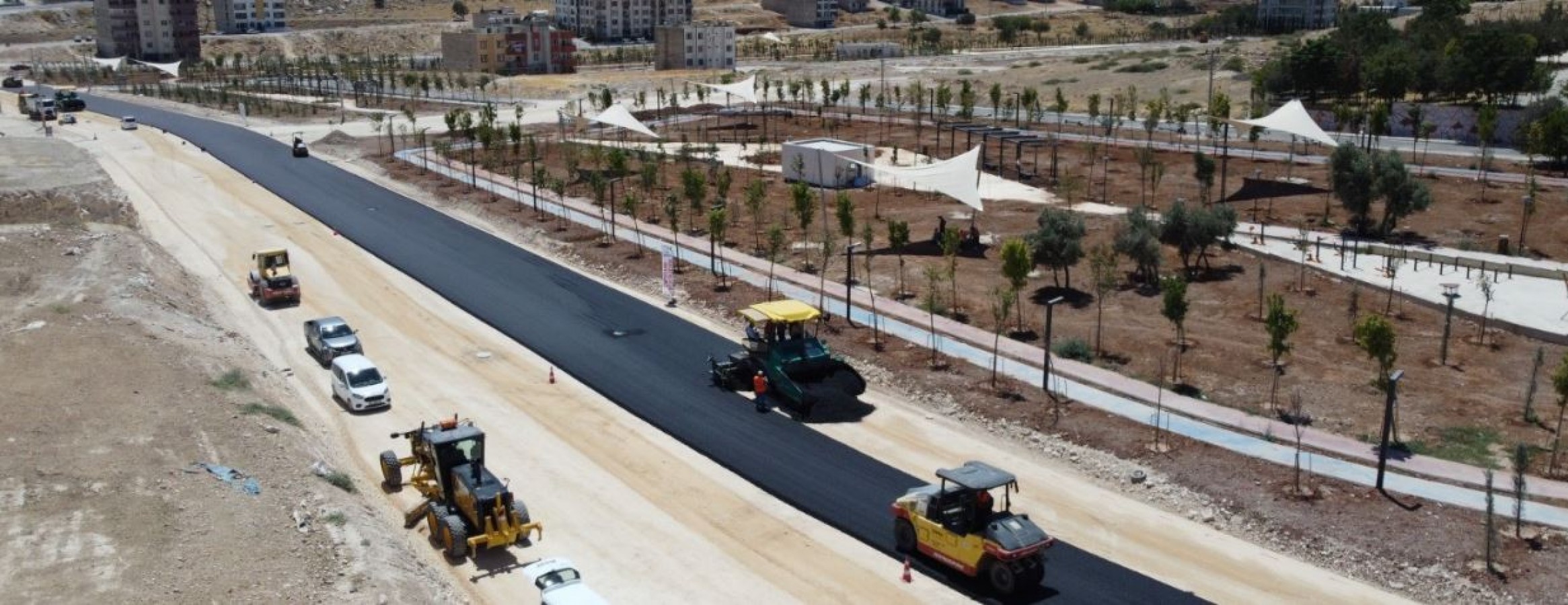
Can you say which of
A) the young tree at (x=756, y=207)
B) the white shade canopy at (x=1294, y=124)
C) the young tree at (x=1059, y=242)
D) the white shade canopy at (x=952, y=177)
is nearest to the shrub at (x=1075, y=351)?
the young tree at (x=1059, y=242)

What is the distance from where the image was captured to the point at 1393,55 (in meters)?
67.9

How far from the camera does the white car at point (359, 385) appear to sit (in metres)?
27.0

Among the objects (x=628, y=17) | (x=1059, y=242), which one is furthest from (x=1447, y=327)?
(x=628, y=17)

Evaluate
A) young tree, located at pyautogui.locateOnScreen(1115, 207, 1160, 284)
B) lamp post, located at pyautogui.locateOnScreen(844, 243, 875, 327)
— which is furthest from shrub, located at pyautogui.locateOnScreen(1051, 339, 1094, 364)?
young tree, located at pyautogui.locateOnScreen(1115, 207, 1160, 284)

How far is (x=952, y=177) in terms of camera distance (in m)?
42.8

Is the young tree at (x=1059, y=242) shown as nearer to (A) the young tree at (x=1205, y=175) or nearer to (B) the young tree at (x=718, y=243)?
(B) the young tree at (x=718, y=243)

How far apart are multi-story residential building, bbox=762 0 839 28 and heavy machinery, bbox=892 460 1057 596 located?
158099mm

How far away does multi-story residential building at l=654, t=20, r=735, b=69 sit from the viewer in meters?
116

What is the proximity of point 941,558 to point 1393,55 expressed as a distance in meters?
59.9

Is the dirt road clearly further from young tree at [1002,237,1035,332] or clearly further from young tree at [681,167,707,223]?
young tree at [681,167,707,223]

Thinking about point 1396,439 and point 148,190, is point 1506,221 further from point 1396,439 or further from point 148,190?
point 148,190

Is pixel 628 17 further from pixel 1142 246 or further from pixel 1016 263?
pixel 1016 263

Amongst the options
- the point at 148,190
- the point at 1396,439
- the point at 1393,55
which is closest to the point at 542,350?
the point at 1396,439

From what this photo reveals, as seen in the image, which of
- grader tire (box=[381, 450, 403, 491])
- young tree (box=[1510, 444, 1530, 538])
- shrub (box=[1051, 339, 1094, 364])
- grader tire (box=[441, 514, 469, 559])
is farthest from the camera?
shrub (box=[1051, 339, 1094, 364])
